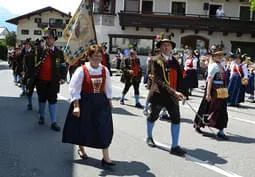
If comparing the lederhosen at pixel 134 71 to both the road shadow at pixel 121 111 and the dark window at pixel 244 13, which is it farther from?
the dark window at pixel 244 13

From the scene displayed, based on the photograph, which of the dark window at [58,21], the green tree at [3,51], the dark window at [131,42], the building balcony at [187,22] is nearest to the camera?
the building balcony at [187,22]

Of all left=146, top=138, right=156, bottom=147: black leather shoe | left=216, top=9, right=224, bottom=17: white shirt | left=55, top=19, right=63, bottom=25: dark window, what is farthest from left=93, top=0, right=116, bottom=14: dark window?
left=146, top=138, right=156, bottom=147: black leather shoe

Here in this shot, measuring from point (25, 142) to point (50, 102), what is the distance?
1.11 m

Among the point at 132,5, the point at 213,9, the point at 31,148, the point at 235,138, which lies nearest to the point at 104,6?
the point at 132,5

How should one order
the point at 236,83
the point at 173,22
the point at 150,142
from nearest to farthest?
the point at 150,142 → the point at 236,83 → the point at 173,22

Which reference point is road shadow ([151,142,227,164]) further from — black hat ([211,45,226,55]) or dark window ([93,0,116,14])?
dark window ([93,0,116,14])

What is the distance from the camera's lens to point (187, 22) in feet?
93.0

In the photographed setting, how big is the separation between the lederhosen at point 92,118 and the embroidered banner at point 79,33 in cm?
387

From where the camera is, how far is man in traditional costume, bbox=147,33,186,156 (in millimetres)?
5625

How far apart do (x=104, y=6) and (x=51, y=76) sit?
22.7 metres

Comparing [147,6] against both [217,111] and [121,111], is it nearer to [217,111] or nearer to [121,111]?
[121,111]

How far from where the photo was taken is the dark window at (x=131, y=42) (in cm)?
2878

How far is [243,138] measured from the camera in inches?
276

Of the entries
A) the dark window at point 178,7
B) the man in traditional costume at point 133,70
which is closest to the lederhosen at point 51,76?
the man in traditional costume at point 133,70
